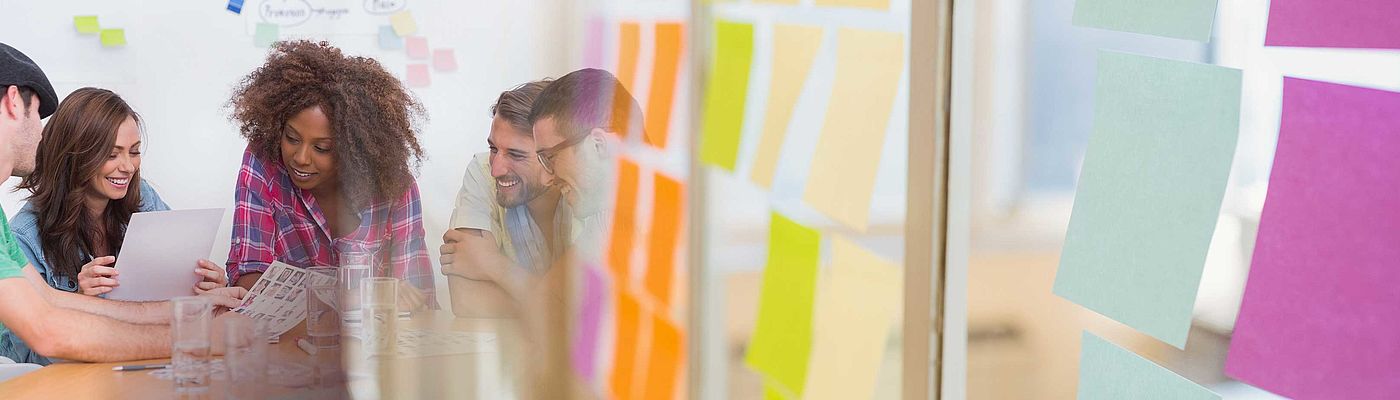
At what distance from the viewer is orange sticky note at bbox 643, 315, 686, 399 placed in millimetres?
1777

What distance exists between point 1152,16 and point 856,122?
459mm

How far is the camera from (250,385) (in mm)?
1944

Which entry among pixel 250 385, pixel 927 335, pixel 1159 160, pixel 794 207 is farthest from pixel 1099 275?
pixel 250 385

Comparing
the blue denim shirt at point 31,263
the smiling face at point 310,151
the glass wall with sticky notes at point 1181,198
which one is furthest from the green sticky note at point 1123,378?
the blue denim shirt at point 31,263

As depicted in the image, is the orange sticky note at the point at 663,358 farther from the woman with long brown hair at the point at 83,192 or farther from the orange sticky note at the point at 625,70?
the woman with long brown hair at the point at 83,192

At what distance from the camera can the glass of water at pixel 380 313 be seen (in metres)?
1.95

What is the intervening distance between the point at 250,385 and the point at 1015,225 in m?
1.50

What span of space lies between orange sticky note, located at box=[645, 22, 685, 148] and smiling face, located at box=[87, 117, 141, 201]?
34.6 inches

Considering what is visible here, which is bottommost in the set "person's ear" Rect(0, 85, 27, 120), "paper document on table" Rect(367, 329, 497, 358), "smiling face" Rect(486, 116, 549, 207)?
"paper document on table" Rect(367, 329, 497, 358)

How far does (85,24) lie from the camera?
176 cm

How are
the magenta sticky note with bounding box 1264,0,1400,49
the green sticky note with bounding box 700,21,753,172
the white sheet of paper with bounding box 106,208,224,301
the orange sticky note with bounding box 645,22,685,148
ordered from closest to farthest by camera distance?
1. the magenta sticky note with bounding box 1264,0,1400,49
2. the green sticky note with bounding box 700,21,753,172
3. the orange sticky note with bounding box 645,22,685,148
4. the white sheet of paper with bounding box 106,208,224,301

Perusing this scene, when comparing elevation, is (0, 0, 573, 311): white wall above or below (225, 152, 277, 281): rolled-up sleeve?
above

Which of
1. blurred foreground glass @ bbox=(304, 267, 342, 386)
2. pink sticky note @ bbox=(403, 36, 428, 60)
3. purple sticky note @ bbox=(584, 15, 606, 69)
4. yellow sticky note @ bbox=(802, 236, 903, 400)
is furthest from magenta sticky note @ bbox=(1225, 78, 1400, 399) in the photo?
blurred foreground glass @ bbox=(304, 267, 342, 386)

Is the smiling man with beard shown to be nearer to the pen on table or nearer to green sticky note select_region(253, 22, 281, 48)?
green sticky note select_region(253, 22, 281, 48)
